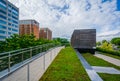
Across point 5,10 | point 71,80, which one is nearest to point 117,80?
point 71,80

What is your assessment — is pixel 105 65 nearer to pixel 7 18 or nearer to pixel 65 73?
pixel 65 73

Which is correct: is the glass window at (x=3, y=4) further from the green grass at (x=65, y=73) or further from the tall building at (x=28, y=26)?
the green grass at (x=65, y=73)

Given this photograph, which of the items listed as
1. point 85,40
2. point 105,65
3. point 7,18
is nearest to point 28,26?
point 7,18

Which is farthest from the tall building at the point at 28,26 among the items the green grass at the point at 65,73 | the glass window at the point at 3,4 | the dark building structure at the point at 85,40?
the green grass at the point at 65,73

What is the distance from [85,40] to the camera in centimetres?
3097

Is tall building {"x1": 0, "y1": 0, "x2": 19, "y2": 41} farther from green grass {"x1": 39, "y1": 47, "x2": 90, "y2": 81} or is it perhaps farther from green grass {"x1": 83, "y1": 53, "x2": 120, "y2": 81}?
green grass {"x1": 39, "y1": 47, "x2": 90, "y2": 81}

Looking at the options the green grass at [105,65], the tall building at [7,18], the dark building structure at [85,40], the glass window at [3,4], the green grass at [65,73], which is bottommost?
the green grass at [105,65]

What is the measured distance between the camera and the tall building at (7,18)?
56.2 metres

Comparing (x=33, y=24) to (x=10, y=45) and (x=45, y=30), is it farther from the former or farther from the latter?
(x=10, y=45)

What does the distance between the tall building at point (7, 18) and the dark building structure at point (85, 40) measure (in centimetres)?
3548

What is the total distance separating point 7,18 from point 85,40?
146ft

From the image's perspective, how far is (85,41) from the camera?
102ft

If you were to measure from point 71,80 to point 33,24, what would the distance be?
91.9 meters

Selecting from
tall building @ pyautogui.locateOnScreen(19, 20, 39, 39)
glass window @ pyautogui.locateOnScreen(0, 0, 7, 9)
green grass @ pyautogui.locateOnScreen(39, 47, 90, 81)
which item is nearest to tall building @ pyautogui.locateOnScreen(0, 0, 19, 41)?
glass window @ pyautogui.locateOnScreen(0, 0, 7, 9)
